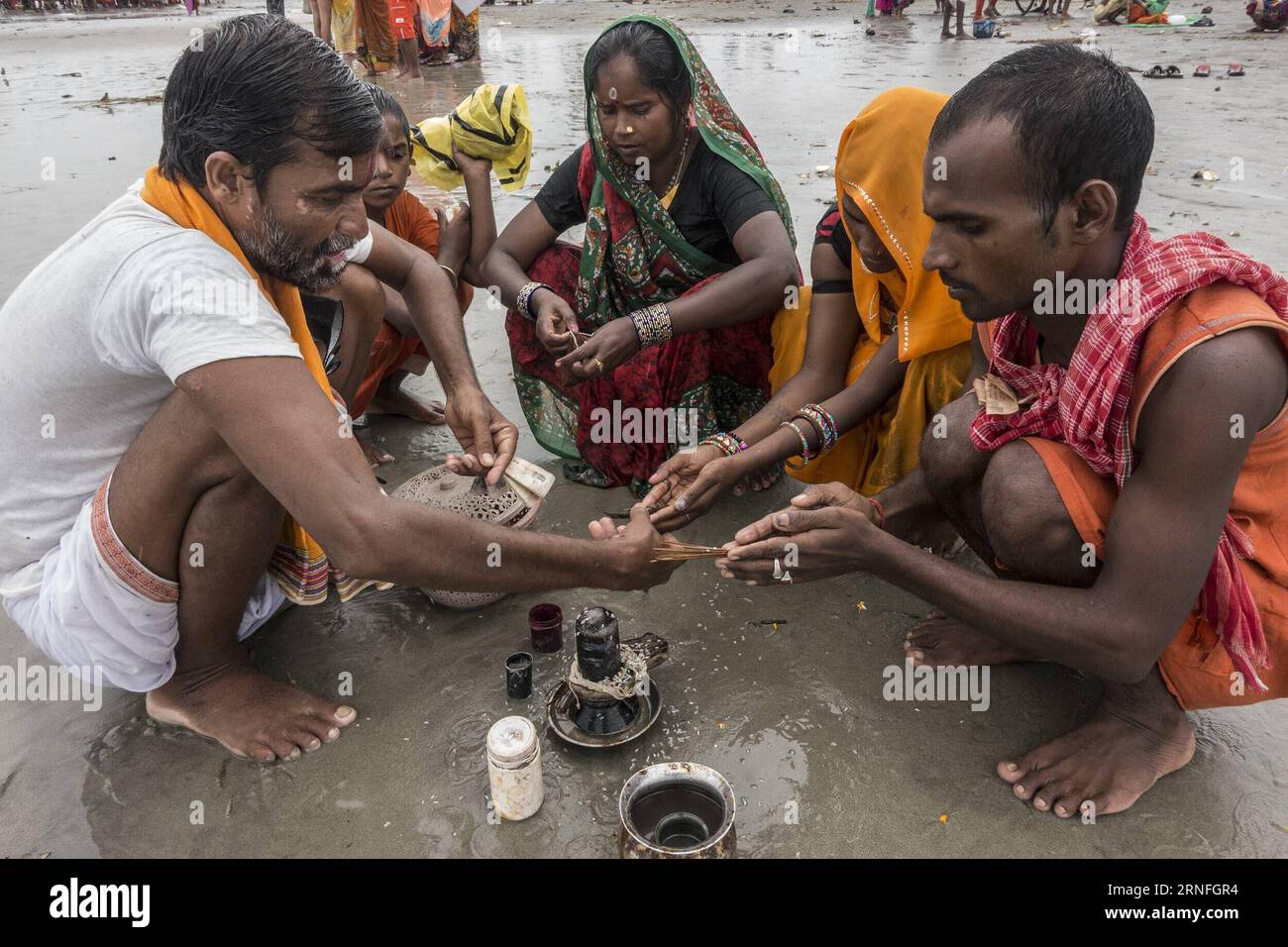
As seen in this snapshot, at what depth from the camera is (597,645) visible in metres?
2.30

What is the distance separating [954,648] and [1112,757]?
54 cm

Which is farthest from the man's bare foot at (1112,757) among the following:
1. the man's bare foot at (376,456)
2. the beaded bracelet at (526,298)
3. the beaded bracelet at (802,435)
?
the man's bare foot at (376,456)

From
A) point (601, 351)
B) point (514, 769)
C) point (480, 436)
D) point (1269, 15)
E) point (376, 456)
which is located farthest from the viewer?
point (1269, 15)

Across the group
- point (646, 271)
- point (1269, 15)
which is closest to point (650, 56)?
point (646, 271)

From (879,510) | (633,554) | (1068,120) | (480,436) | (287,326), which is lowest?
(879,510)

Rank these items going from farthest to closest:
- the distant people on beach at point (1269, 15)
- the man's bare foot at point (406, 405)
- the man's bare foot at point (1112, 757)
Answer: the distant people on beach at point (1269, 15)
the man's bare foot at point (406, 405)
the man's bare foot at point (1112, 757)

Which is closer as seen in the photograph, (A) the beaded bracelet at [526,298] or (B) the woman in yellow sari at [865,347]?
(B) the woman in yellow sari at [865,347]

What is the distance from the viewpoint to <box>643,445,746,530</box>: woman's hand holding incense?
9.43ft

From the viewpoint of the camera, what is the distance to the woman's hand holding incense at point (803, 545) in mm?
2314

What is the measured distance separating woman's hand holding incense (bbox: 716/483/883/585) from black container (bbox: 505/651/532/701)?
2.09 feet

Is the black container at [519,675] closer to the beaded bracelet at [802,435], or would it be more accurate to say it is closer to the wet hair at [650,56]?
the beaded bracelet at [802,435]

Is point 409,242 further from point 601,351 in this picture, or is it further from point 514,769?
point 514,769

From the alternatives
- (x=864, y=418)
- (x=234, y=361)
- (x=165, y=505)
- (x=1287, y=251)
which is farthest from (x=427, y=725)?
(x=1287, y=251)

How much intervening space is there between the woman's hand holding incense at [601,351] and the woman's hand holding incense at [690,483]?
0.49m
